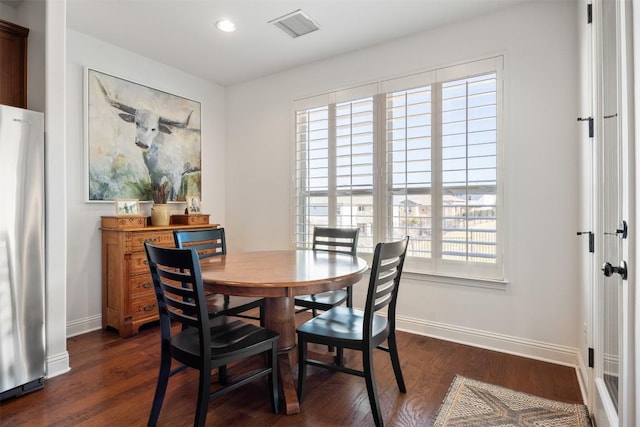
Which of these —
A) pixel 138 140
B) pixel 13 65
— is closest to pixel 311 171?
pixel 138 140

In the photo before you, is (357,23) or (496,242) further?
(357,23)

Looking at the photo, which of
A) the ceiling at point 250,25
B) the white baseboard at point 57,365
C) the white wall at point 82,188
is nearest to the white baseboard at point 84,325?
the white wall at point 82,188

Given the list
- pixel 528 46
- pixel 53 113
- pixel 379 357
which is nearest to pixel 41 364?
pixel 53 113

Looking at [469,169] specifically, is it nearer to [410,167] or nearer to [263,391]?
[410,167]

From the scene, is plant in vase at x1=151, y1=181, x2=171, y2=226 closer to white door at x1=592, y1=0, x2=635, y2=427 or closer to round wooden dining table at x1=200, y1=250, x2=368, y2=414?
round wooden dining table at x1=200, y1=250, x2=368, y2=414

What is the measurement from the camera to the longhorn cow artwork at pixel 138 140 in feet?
10.5

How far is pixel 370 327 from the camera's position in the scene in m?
1.72

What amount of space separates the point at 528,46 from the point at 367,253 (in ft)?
7.03

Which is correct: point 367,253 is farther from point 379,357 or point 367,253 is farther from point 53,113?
point 53,113

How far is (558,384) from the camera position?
7.19 feet

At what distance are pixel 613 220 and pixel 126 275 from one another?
3.41m

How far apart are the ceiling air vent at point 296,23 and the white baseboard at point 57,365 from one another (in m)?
3.00

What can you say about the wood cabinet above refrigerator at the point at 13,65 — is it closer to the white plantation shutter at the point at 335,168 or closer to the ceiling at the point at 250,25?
the ceiling at the point at 250,25

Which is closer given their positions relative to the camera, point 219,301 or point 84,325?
point 219,301
